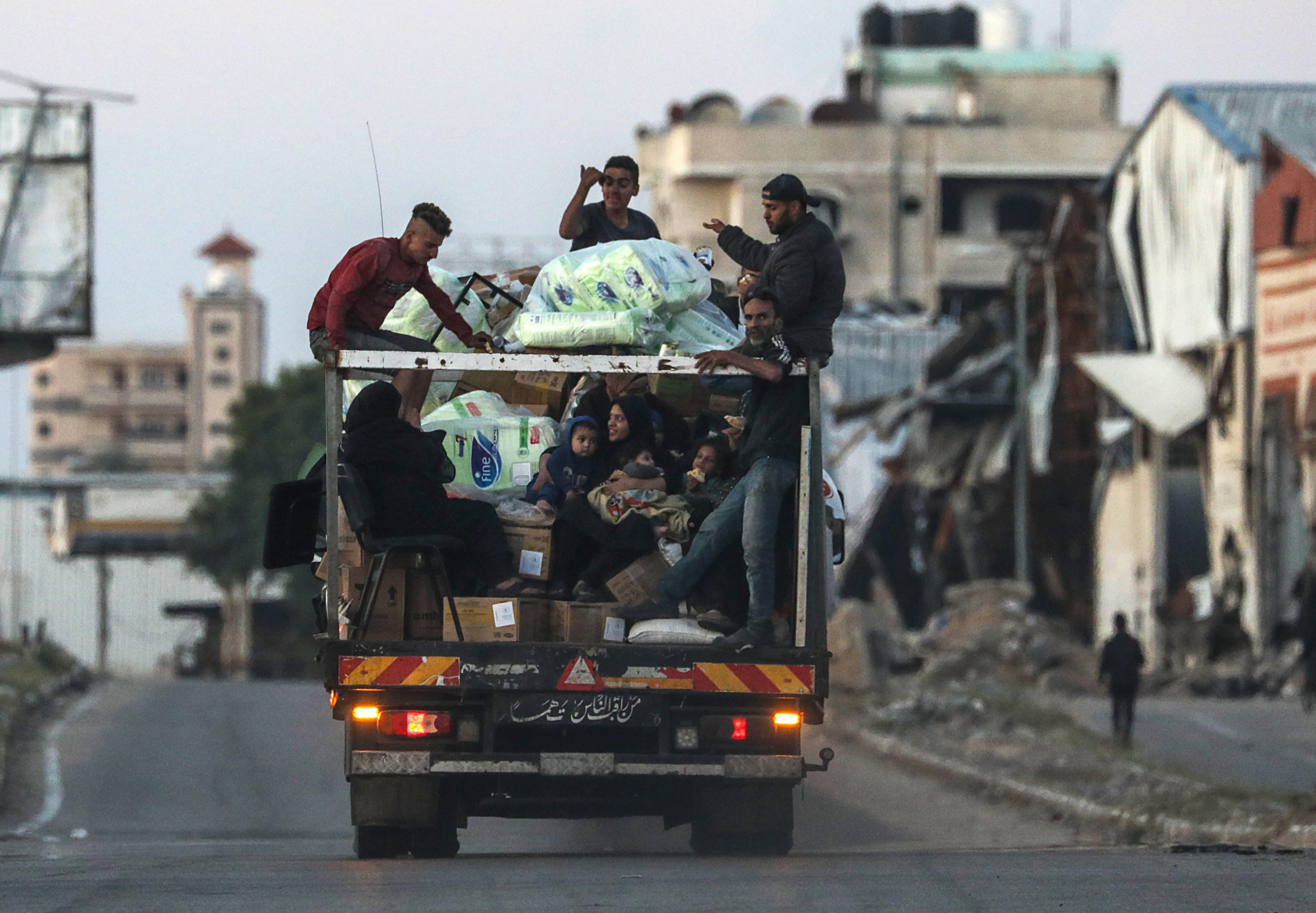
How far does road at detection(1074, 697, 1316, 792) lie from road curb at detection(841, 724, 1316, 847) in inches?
66.1

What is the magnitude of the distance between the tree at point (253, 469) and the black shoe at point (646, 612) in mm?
66748

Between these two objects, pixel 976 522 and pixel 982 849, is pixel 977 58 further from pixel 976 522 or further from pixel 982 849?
pixel 982 849

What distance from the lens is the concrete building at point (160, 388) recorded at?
150000 millimetres

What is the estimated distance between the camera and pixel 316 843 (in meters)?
16.2

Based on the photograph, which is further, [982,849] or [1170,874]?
[982,849]

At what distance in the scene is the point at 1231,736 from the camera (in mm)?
24453

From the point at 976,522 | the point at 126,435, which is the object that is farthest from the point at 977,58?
the point at 126,435

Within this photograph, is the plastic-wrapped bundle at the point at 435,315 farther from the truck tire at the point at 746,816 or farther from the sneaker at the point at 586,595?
the truck tire at the point at 746,816

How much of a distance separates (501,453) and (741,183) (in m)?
74.4

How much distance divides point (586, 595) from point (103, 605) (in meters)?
86.6

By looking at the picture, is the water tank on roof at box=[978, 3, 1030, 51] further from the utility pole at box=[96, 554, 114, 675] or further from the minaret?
the minaret

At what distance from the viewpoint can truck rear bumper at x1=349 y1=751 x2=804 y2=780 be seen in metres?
10.9

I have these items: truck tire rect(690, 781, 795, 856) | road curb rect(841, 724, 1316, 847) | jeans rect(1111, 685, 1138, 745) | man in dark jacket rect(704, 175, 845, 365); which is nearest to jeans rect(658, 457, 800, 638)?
man in dark jacket rect(704, 175, 845, 365)

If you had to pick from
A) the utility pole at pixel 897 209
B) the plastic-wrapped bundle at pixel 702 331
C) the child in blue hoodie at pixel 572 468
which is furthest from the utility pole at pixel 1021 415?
the utility pole at pixel 897 209
